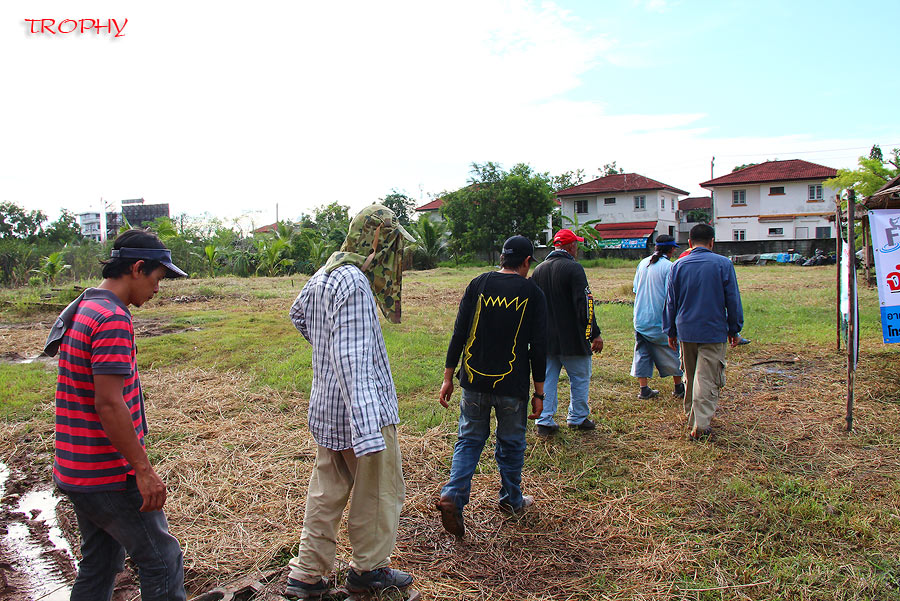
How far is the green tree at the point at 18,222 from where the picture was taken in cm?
3881

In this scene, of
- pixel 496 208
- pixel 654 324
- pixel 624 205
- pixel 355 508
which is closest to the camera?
pixel 355 508

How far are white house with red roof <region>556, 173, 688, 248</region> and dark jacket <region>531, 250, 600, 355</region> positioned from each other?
37365 mm

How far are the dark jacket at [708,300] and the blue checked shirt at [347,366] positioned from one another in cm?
329

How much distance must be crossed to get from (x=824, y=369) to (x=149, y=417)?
7.63 meters

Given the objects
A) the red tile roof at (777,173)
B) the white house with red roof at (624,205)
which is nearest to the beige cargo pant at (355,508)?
the white house with red roof at (624,205)

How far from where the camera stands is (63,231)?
41.1m

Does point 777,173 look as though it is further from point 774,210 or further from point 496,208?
point 496,208

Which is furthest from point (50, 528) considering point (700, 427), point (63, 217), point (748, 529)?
point (63, 217)

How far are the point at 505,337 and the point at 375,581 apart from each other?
151 cm

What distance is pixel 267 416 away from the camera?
604 centimetres

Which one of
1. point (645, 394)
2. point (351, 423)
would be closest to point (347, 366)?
point (351, 423)

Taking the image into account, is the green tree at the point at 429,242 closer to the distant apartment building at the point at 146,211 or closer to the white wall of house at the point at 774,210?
the white wall of house at the point at 774,210

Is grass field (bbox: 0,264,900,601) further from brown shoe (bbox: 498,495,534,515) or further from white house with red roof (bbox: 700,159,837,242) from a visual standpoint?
white house with red roof (bbox: 700,159,837,242)

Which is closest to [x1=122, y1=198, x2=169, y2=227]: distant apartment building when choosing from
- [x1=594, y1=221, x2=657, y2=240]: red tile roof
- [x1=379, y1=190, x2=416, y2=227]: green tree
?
[x1=379, y1=190, x2=416, y2=227]: green tree
